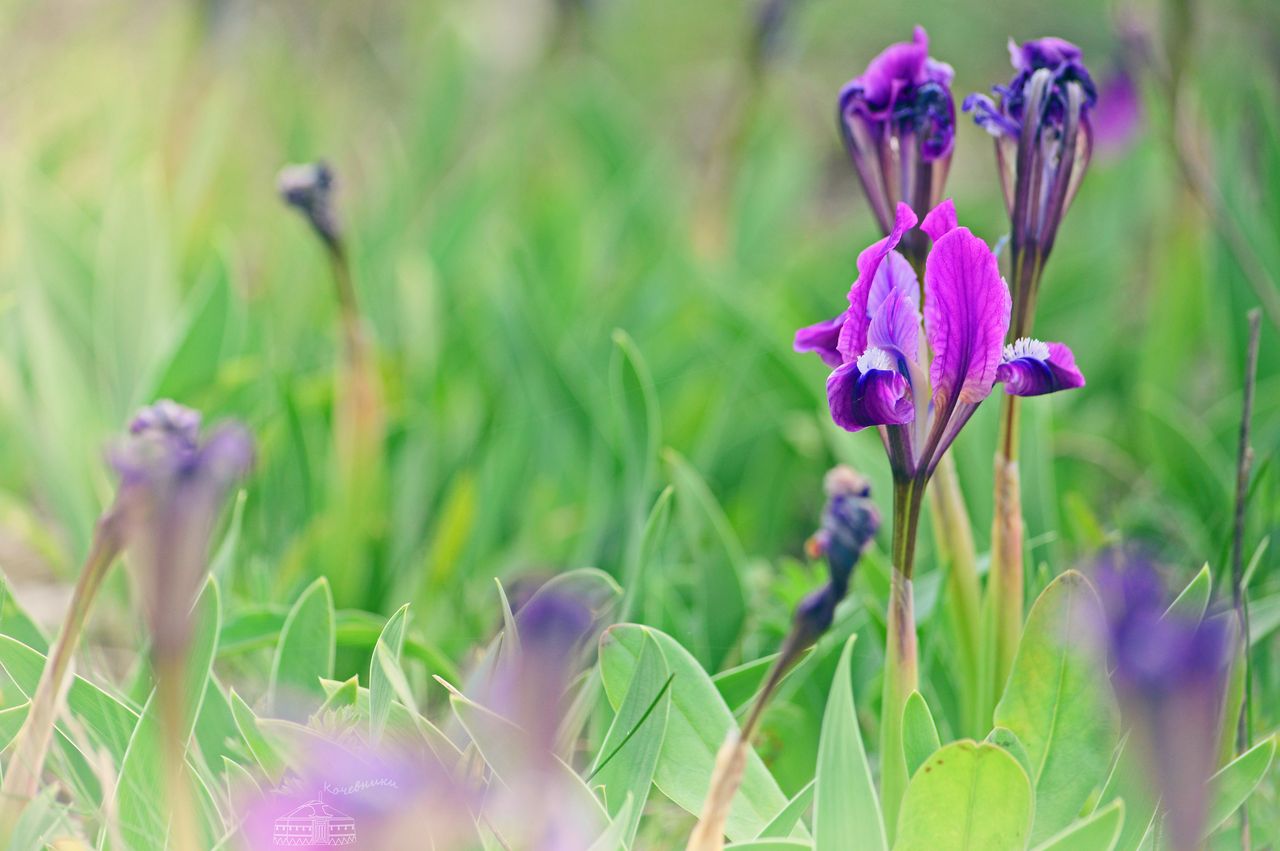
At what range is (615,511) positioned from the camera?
109 cm

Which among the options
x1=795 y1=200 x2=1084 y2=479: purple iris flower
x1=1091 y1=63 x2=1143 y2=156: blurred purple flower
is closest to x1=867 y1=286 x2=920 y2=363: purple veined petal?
x1=795 y1=200 x2=1084 y2=479: purple iris flower

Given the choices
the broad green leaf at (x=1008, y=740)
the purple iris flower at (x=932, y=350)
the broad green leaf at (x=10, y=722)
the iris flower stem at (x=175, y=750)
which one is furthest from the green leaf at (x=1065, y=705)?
the broad green leaf at (x=10, y=722)

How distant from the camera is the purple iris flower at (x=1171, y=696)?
491mm

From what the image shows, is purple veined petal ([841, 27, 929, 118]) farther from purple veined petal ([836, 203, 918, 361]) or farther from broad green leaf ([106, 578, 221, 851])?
broad green leaf ([106, 578, 221, 851])

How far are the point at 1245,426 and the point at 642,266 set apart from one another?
0.88m

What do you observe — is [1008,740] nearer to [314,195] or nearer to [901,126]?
[901,126]

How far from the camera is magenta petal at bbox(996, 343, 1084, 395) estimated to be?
591 millimetres

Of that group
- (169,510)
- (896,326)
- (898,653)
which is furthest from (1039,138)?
(169,510)

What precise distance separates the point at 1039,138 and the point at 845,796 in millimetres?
384

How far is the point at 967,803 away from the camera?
0.59m

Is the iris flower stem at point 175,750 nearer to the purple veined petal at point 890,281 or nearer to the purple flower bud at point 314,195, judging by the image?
the purple veined petal at point 890,281

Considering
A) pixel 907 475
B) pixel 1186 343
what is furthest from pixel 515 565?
pixel 1186 343

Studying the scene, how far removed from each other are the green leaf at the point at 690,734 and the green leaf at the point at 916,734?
3.0 inches

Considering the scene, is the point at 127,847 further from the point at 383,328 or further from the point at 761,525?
the point at 383,328
